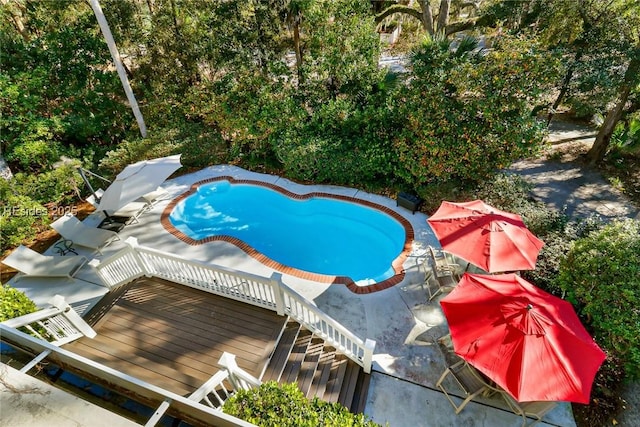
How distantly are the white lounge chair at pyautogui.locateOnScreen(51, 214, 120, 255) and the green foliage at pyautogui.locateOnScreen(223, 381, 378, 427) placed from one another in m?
7.43

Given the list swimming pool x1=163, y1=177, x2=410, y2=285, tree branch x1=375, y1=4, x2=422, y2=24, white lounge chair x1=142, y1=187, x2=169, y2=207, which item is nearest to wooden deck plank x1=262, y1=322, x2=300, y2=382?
swimming pool x1=163, y1=177, x2=410, y2=285

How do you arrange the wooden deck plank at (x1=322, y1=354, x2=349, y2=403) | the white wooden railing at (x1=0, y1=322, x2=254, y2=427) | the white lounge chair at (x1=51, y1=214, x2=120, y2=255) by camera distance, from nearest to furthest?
the white wooden railing at (x1=0, y1=322, x2=254, y2=427) < the wooden deck plank at (x1=322, y1=354, x2=349, y2=403) < the white lounge chair at (x1=51, y1=214, x2=120, y2=255)

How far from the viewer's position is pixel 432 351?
561cm

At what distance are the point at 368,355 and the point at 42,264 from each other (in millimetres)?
8493

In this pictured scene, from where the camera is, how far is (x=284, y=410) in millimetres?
3230

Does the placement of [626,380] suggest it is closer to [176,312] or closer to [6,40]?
[176,312]

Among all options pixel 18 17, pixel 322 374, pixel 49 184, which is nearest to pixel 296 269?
pixel 322 374

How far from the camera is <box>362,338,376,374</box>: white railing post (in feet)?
15.7

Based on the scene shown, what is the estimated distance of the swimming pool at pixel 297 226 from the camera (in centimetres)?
851

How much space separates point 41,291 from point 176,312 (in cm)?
438

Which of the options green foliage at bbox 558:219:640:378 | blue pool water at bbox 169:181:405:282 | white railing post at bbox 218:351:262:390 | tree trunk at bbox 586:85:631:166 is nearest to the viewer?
white railing post at bbox 218:351:262:390

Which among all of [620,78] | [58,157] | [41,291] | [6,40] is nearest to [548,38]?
[620,78]

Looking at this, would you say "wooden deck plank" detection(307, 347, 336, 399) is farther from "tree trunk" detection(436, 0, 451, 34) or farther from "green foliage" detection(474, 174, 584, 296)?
"tree trunk" detection(436, 0, 451, 34)

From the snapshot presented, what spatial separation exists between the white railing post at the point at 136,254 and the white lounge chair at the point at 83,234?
9.53 feet
